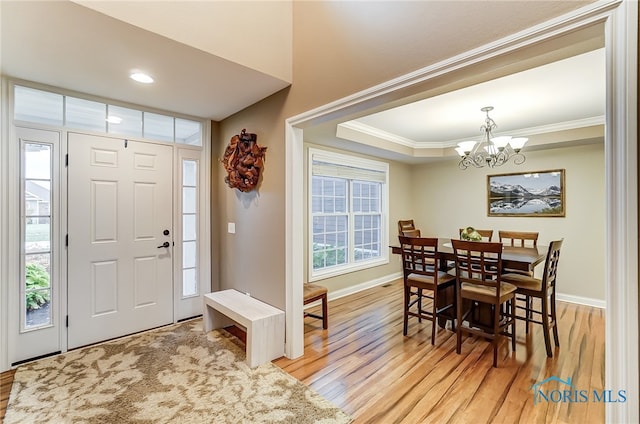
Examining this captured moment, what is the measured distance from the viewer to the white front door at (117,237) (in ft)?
9.20

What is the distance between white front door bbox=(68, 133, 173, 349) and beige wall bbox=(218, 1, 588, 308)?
653 millimetres

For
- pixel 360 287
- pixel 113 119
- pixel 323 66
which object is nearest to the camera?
pixel 323 66

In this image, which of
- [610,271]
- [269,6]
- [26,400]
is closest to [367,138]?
[269,6]

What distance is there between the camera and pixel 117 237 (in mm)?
3021

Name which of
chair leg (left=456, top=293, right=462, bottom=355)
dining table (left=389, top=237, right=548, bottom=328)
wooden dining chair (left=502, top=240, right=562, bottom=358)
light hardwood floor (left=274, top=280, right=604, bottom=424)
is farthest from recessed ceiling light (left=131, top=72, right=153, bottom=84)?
wooden dining chair (left=502, top=240, right=562, bottom=358)

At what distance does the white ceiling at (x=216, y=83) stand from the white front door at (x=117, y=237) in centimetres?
60

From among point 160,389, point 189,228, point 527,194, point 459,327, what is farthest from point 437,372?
point 527,194

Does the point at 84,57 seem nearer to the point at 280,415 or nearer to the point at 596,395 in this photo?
the point at 280,415

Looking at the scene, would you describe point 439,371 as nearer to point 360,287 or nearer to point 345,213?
point 360,287

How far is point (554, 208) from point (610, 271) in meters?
4.01

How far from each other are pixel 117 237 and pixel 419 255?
10.1ft

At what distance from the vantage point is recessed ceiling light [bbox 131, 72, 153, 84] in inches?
95.3

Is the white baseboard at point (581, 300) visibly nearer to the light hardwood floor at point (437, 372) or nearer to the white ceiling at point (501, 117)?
the light hardwood floor at point (437, 372)

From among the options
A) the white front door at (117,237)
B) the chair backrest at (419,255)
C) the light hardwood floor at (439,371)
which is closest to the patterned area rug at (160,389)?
the light hardwood floor at (439,371)
